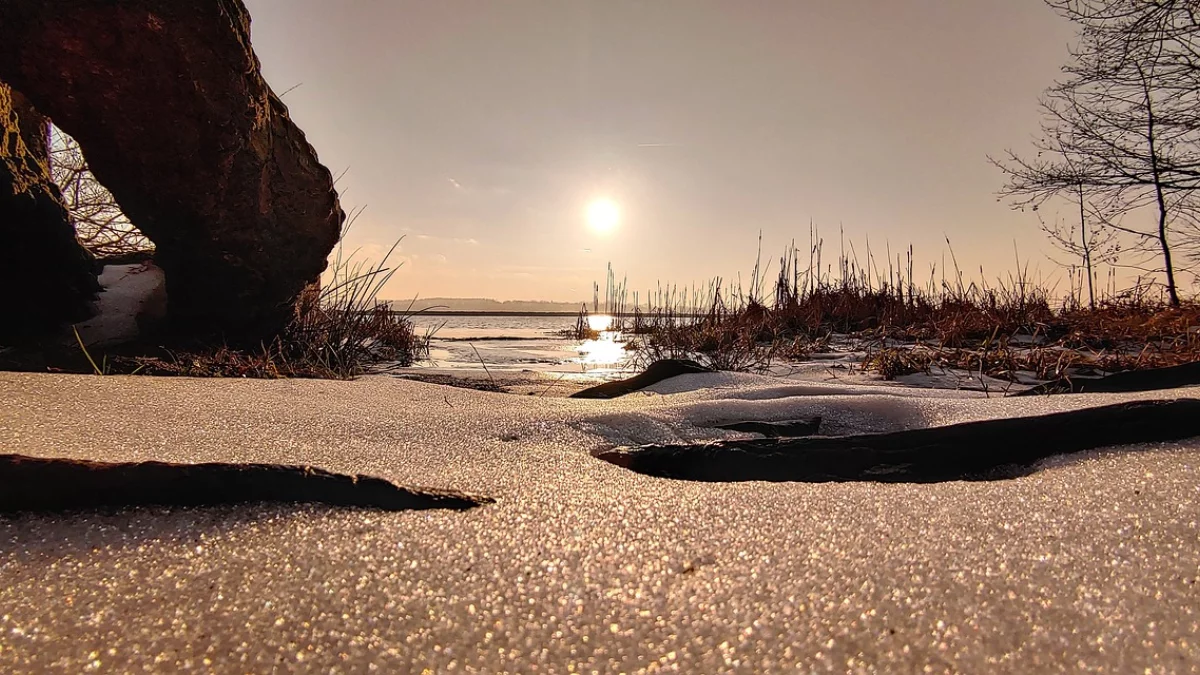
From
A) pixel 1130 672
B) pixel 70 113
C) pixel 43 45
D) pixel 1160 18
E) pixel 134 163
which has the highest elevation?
pixel 1160 18

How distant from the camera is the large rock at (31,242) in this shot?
229cm

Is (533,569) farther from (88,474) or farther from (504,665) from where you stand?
(88,474)

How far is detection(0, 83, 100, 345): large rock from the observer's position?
7.52ft

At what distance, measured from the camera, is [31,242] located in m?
2.38

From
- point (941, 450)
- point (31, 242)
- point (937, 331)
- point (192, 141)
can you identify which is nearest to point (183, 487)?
point (941, 450)

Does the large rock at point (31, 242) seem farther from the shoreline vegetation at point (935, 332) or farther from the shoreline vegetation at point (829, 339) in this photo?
the shoreline vegetation at point (935, 332)

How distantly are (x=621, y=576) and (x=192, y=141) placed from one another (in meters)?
2.46

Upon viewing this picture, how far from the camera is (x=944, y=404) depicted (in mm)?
1258

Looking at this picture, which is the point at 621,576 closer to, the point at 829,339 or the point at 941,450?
the point at 941,450

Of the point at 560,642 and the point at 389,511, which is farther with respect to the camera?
the point at 389,511

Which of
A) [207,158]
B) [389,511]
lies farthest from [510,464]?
[207,158]

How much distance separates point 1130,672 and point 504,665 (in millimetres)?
358

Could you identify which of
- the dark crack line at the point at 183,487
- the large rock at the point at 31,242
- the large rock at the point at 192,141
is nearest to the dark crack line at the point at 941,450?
the dark crack line at the point at 183,487

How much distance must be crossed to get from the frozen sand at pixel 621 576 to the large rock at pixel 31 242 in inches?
86.1
